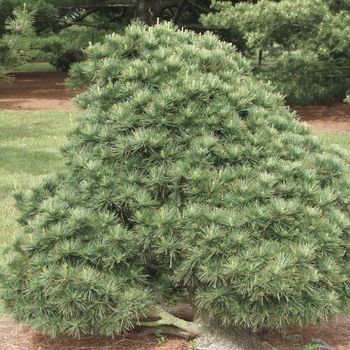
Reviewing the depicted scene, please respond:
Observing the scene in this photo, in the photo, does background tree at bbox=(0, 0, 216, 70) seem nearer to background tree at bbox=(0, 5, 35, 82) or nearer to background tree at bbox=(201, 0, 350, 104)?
background tree at bbox=(201, 0, 350, 104)

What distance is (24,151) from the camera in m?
9.12

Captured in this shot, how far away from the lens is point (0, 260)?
137 inches

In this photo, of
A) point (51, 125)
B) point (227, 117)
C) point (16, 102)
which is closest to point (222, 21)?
point (51, 125)

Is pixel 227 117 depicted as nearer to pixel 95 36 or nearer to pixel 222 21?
pixel 222 21

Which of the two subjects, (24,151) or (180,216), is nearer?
(180,216)

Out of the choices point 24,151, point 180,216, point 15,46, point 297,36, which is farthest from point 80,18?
point 180,216

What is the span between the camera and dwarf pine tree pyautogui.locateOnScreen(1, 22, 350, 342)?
285 cm

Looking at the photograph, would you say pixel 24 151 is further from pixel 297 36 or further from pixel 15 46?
pixel 297 36

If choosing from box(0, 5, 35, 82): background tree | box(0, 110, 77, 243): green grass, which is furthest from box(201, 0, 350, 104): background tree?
box(0, 5, 35, 82): background tree

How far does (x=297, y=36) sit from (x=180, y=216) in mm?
11332

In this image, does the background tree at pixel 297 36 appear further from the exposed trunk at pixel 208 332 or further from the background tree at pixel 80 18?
the exposed trunk at pixel 208 332

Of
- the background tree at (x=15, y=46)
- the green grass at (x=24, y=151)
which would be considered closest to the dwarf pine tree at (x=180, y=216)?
the green grass at (x=24, y=151)

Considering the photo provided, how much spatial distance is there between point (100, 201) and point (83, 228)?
19cm

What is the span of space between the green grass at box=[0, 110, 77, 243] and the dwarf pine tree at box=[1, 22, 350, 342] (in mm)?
1649
